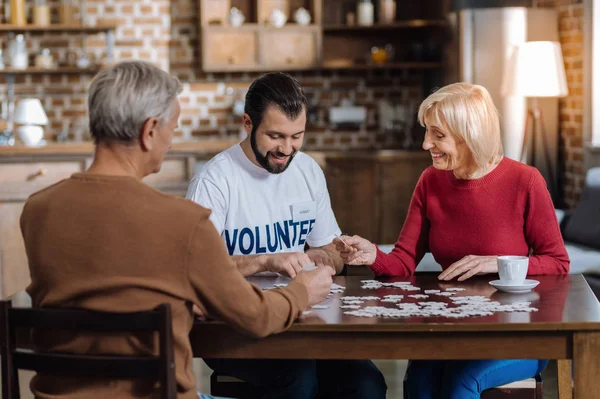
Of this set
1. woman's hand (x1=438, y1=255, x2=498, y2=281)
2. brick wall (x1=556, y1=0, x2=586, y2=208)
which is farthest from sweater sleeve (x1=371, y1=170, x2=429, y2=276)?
brick wall (x1=556, y1=0, x2=586, y2=208)

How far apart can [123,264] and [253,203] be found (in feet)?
3.33

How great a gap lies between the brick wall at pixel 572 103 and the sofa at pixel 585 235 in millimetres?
659

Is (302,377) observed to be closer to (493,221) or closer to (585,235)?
(493,221)

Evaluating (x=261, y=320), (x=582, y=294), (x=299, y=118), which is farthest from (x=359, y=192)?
(x=261, y=320)

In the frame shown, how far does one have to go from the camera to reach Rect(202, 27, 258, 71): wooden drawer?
6.61 meters

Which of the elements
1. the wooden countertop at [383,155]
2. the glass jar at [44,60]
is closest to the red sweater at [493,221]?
the wooden countertop at [383,155]

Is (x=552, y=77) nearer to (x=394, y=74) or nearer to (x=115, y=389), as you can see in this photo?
(x=394, y=74)

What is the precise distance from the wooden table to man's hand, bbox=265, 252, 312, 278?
388mm

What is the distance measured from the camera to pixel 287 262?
248cm

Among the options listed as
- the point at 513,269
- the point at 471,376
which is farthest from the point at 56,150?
the point at 513,269

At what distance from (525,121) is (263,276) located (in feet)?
12.6

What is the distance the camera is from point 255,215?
2807mm

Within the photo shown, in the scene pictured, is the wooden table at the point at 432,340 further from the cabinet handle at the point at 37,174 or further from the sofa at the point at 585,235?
the cabinet handle at the point at 37,174

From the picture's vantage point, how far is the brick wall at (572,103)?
5922mm
